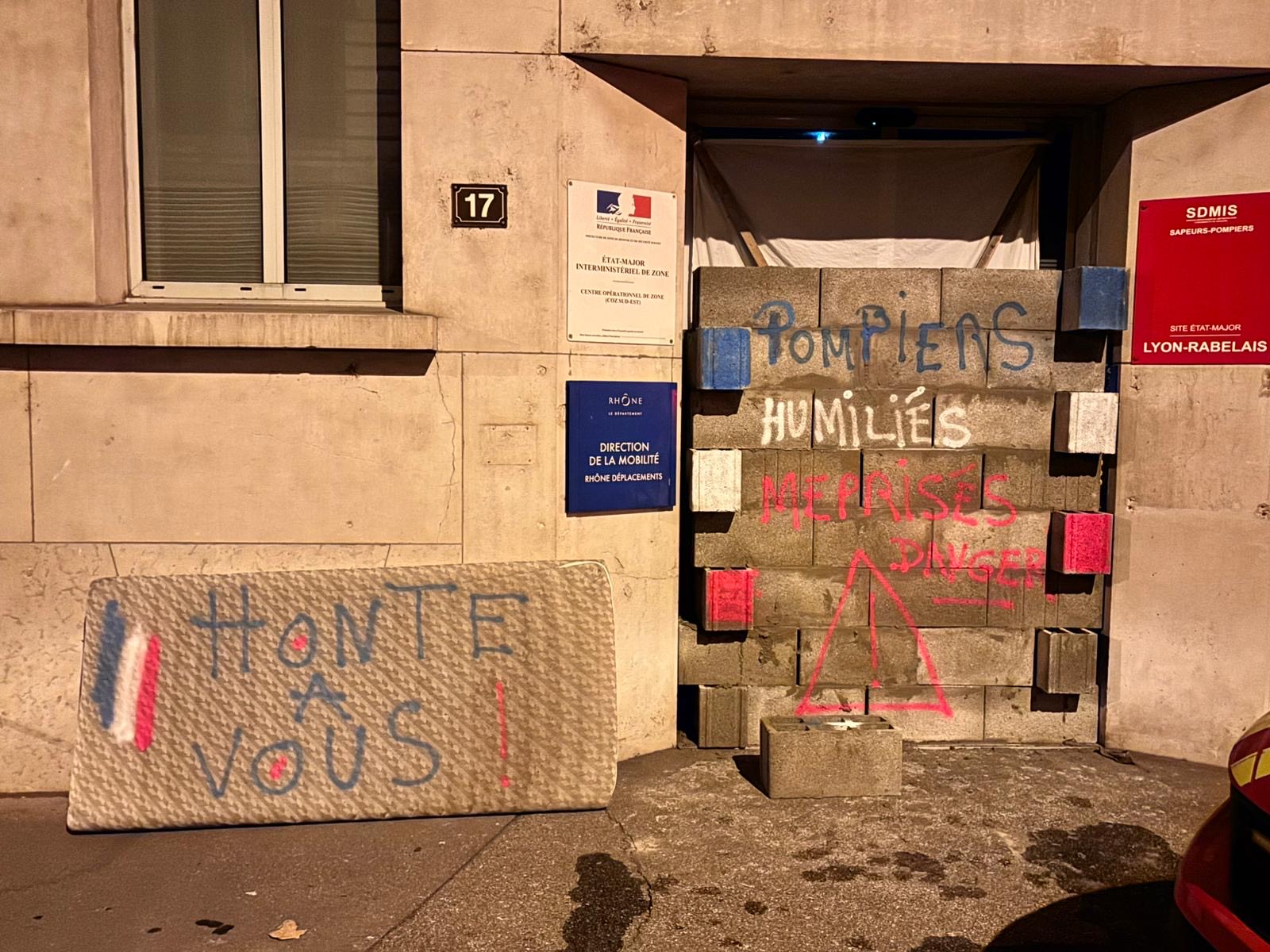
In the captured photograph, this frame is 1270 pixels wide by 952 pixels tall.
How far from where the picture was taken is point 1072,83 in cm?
534

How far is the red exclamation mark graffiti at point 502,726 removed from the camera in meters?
4.71

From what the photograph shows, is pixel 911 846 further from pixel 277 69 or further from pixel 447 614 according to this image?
pixel 277 69

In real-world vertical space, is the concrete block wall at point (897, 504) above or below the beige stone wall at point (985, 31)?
below

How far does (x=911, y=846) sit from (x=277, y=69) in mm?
5096

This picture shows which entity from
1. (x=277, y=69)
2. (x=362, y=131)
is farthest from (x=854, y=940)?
(x=277, y=69)

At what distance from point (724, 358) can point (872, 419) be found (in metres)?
0.97

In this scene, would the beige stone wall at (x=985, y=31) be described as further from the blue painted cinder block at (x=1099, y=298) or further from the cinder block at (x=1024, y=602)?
the cinder block at (x=1024, y=602)

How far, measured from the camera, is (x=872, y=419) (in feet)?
18.1

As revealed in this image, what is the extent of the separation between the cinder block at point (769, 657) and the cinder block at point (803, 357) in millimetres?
1449

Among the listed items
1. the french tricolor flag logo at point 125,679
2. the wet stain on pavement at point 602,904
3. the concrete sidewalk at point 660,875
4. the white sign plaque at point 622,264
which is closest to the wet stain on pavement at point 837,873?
the concrete sidewalk at point 660,875

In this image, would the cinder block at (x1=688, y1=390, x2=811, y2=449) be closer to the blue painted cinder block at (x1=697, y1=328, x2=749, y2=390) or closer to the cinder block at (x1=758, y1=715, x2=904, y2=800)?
the blue painted cinder block at (x1=697, y1=328, x2=749, y2=390)

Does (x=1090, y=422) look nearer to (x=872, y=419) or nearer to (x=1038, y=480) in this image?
(x=1038, y=480)

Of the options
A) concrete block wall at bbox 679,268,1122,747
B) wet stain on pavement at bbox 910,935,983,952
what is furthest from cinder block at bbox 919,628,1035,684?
wet stain on pavement at bbox 910,935,983,952

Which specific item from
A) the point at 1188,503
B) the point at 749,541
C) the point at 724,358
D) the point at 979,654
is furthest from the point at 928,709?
the point at 724,358
